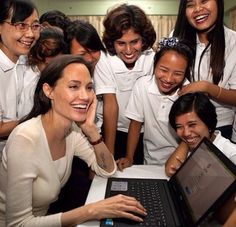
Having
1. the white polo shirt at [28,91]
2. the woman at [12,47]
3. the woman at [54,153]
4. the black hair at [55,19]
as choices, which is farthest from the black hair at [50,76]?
the black hair at [55,19]

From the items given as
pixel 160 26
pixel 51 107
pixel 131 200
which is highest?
pixel 51 107

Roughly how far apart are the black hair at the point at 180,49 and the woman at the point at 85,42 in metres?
0.37

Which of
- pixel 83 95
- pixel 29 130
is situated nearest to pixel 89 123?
pixel 83 95

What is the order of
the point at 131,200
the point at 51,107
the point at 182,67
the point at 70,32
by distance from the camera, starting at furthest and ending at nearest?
the point at 70,32 → the point at 182,67 → the point at 51,107 → the point at 131,200

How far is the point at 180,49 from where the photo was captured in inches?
63.7

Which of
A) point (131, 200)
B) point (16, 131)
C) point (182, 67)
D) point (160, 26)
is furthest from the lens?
point (160, 26)

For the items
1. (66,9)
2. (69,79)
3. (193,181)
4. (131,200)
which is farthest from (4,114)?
(66,9)

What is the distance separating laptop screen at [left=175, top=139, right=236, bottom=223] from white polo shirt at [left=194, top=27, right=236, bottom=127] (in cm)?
57

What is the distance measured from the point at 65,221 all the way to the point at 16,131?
0.40 metres

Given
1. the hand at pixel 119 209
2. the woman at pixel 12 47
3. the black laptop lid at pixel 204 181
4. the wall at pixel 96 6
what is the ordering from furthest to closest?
the wall at pixel 96 6, the woman at pixel 12 47, the hand at pixel 119 209, the black laptop lid at pixel 204 181

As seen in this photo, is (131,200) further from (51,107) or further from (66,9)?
(66,9)

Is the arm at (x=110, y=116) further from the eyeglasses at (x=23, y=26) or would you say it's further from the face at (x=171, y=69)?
the eyeglasses at (x=23, y=26)

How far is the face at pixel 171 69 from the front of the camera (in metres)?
1.60

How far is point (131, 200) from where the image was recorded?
3.34ft
